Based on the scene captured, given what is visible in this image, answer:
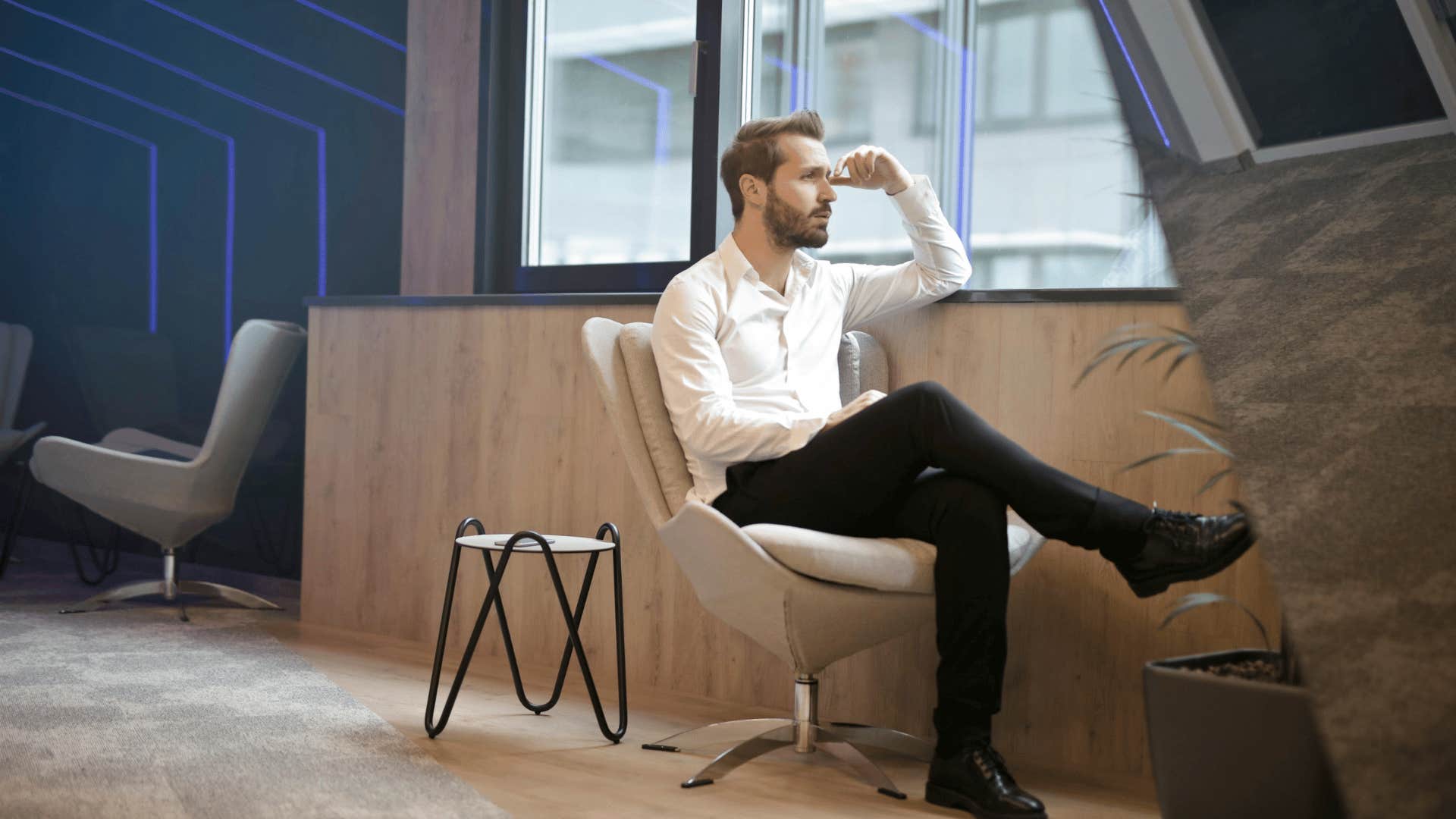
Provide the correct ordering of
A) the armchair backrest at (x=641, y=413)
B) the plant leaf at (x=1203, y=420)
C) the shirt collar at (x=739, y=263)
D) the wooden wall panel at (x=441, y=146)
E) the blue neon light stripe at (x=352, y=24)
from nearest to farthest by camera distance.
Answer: the plant leaf at (x=1203, y=420) → the armchair backrest at (x=641, y=413) → the shirt collar at (x=739, y=263) → the wooden wall panel at (x=441, y=146) → the blue neon light stripe at (x=352, y=24)

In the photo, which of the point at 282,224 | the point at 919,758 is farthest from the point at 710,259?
the point at 282,224

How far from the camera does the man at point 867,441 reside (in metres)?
2.15

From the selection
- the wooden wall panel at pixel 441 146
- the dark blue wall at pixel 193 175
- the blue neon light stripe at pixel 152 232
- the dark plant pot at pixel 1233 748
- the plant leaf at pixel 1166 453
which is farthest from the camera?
the blue neon light stripe at pixel 152 232

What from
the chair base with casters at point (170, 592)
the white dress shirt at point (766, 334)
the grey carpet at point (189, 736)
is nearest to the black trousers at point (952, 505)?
the white dress shirt at point (766, 334)

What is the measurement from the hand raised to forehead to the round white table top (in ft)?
2.93

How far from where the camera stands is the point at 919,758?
2572 millimetres

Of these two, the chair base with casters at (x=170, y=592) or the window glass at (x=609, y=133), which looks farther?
the chair base with casters at (x=170, y=592)

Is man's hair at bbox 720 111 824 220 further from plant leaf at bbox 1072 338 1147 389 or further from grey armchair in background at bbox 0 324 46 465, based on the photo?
grey armchair in background at bbox 0 324 46 465

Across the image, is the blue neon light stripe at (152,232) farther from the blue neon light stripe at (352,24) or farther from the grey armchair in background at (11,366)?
the blue neon light stripe at (352,24)

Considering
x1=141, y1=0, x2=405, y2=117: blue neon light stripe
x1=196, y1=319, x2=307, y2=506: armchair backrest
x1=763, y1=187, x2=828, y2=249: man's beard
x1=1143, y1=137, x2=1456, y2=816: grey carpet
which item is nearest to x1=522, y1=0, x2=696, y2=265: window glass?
x1=141, y1=0, x2=405, y2=117: blue neon light stripe

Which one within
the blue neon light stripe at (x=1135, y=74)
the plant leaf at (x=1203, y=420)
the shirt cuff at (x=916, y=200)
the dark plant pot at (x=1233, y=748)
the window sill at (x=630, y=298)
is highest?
the blue neon light stripe at (x=1135, y=74)

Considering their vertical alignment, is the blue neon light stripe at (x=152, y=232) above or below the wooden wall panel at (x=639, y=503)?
above

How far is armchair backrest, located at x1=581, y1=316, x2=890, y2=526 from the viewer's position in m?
2.51

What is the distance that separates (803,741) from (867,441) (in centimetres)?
60
